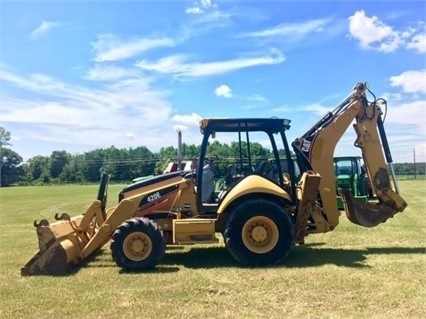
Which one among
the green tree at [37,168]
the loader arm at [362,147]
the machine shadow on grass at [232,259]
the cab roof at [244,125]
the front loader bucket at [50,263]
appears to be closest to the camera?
the front loader bucket at [50,263]

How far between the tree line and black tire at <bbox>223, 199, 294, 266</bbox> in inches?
3482

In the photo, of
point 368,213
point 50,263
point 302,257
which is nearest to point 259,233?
point 302,257

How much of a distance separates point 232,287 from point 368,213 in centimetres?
405

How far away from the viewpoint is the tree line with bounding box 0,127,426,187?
108 meters

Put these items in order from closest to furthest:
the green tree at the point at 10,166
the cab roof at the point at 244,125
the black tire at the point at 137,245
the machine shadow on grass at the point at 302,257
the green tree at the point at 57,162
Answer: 1. the black tire at the point at 137,245
2. the machine shadow on grass at the point at 302,257
3. the cab roof at the point at 244,125
4. the green tree at the point at 10,166
5. the green tree at the point at 57,162

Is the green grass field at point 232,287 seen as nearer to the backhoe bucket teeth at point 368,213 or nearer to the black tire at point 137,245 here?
the black tire at point 137,245

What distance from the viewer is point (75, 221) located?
9664 mm

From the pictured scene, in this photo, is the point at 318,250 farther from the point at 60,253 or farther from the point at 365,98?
the point at 60,253

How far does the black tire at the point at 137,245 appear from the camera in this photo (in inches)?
331

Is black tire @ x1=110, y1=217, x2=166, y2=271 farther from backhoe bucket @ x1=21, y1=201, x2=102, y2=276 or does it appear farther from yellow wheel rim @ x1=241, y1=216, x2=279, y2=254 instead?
yellow wheel rim @ x1=241, y1=216, x2=279, y2=254

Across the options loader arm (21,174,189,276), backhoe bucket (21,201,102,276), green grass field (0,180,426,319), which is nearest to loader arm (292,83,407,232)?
green grass field (0,180,426,319)

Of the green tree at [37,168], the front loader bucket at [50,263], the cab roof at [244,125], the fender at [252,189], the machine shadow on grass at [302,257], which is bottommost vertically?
the machine shadow on grass at [302,257]

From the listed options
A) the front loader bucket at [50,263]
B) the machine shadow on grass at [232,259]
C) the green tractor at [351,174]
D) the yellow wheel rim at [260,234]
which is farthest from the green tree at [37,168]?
the yellow wheel rim at [260,234]

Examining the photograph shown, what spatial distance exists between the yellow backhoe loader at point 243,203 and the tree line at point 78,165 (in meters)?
87.5
